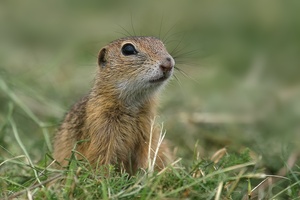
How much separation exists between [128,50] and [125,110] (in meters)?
0.52

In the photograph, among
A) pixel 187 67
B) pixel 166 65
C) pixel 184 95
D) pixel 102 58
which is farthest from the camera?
pixel 187 67

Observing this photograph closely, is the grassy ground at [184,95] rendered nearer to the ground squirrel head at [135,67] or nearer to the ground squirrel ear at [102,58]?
the ground squirrel ear at [102,58]

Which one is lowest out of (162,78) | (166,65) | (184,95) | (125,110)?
(184,95)

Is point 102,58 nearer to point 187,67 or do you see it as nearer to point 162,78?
point 162,78

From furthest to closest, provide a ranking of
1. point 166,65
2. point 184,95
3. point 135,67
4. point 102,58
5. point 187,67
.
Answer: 1. point 187,67
2. point 184,95
3. point 102,58
4. point 135,67
5. point 166,65

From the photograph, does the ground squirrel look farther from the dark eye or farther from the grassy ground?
the grassy ground

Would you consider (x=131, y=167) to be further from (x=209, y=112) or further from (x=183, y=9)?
(x=183, y=9)

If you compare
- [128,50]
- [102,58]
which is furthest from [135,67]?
[102,58]

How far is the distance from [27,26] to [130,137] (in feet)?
28.5

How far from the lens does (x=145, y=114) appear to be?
20.4 feet

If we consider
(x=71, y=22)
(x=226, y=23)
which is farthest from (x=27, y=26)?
(x=226, y=23)

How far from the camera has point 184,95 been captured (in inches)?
379

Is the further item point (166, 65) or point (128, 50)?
point (128, 50)

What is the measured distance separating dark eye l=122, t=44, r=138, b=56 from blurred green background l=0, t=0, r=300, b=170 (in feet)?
1.99
